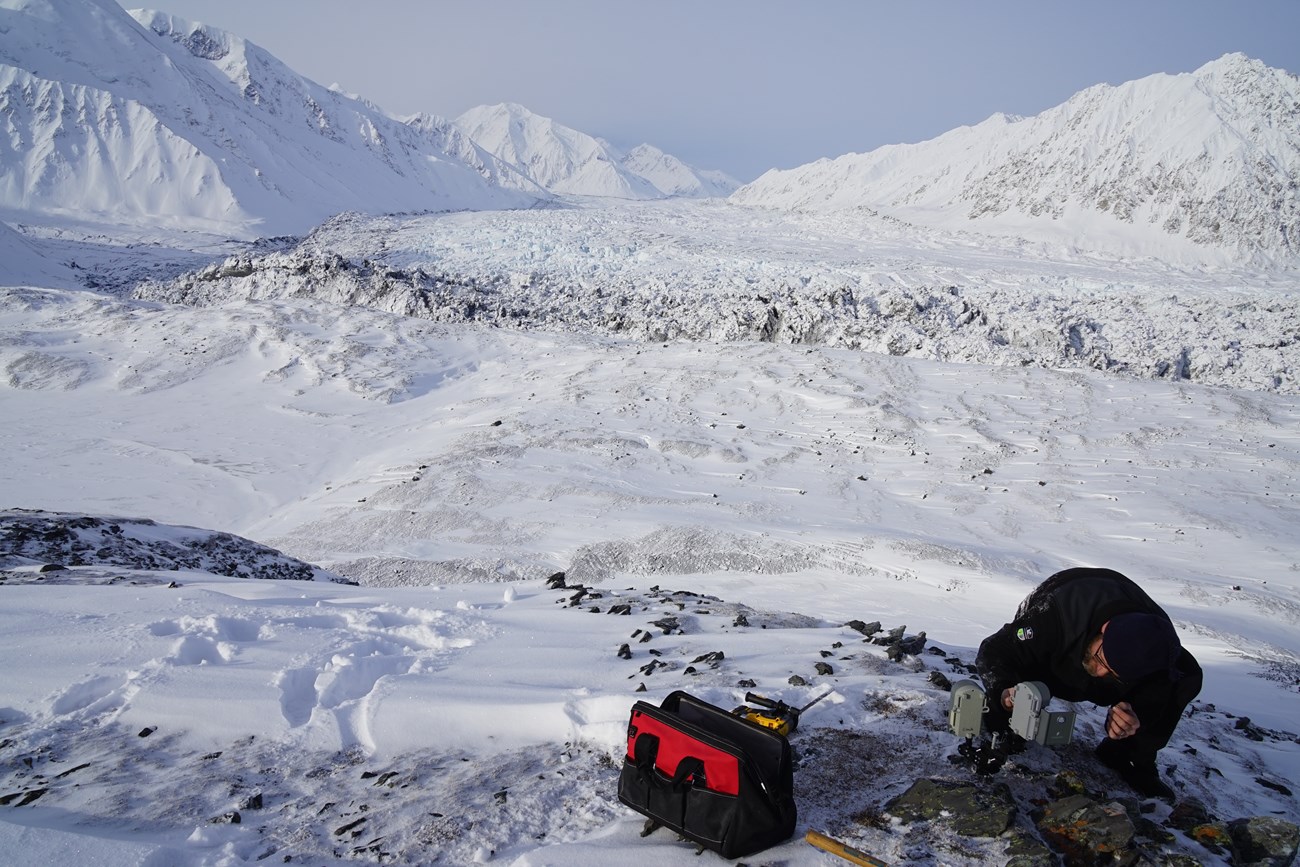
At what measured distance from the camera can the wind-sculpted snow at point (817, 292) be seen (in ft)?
85.8

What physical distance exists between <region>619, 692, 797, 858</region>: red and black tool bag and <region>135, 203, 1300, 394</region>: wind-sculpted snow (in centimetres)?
2476

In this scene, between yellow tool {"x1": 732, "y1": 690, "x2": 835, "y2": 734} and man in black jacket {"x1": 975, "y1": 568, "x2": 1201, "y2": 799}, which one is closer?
man in black jacket {"x1": 975, "y1": 568, "x2": 1201, "y2": 799}

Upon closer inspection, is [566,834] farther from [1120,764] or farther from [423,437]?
[423,437]

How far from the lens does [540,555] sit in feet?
45.9

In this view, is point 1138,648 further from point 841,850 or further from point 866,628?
point 866,628

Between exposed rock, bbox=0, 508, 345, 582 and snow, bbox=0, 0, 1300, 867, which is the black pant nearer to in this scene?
snow, bbox=0, 0, 1300, 867

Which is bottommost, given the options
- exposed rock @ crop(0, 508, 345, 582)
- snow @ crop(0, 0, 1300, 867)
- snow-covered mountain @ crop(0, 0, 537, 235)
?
exposed rock @ crop(0, 508, 345, 582)

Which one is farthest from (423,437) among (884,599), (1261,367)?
(1261,367)

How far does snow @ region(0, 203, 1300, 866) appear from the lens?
13.3 ft

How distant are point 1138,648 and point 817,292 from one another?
27.9 m

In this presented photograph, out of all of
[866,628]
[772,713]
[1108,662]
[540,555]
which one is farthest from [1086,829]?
[540,555]

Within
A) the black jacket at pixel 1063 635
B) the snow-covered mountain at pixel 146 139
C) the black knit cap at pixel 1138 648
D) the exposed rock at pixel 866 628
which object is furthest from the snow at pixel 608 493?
the snow-covered mountain at pixel 146 139

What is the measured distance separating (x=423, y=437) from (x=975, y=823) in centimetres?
1986

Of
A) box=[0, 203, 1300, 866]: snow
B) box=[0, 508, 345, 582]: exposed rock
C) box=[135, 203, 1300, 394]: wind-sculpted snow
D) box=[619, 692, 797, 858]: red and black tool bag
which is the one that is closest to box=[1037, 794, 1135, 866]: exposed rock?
box=[0, 203, 1300, 866]: snow
